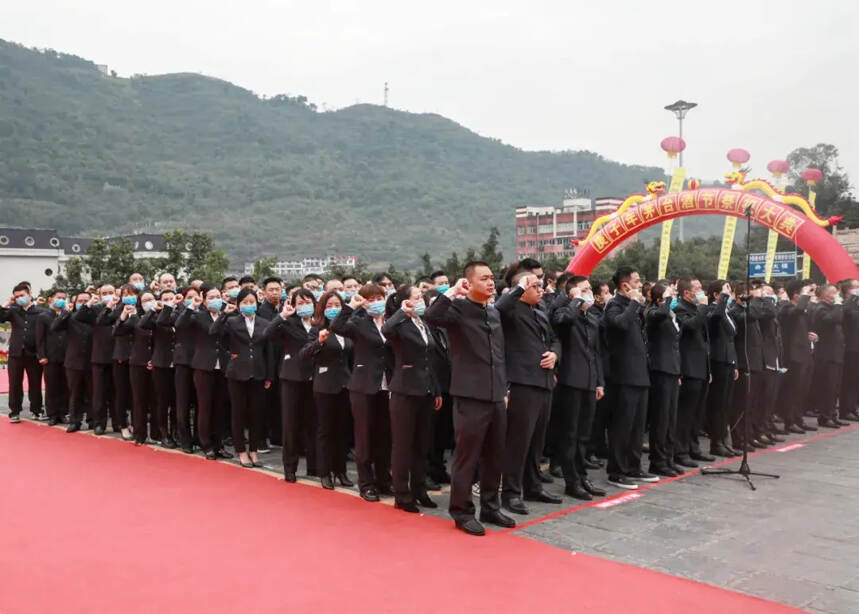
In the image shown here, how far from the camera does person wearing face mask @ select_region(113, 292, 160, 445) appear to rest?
7.66 meters

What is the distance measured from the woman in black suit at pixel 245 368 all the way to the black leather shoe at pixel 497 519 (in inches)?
103

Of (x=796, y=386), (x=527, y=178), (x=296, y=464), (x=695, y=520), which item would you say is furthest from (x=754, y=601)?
(x=527, y=178)

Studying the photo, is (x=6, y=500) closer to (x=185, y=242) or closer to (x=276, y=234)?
(x=185, y=242)

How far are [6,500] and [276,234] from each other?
72.3 m

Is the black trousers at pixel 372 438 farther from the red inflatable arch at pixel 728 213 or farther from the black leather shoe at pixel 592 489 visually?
the red inflatable arch at pixel 728 213

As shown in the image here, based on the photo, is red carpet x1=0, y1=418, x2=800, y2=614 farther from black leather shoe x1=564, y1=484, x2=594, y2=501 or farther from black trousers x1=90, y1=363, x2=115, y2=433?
black trousers x1=90, y1=363, x2=115, y2=433

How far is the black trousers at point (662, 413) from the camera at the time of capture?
6.22 m

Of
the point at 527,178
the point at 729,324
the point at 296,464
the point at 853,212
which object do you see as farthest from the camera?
the point at 527,178

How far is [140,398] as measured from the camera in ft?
25.6

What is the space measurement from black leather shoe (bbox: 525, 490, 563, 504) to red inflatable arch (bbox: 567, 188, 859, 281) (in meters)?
7.04

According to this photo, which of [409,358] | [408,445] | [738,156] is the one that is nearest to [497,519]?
[408,445]

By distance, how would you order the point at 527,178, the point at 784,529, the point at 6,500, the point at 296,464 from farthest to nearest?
1. the point at 527,178
2. the point at 296,464
3. the point at 6,500
4. the point at 784,529

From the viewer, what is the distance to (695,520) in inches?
191

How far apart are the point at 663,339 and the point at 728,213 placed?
29.3ft
